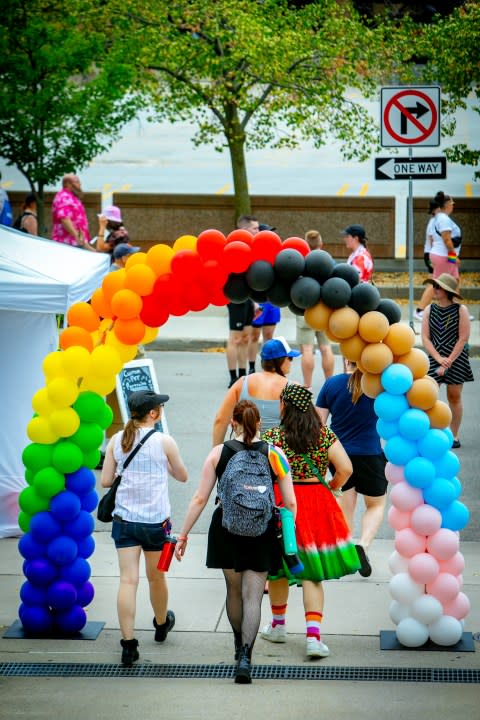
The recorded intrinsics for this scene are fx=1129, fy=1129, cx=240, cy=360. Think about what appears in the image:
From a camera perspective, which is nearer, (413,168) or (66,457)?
(66,457)

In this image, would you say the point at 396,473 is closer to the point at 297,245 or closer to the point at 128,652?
the point at 297,245

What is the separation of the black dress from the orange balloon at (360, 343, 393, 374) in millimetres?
869

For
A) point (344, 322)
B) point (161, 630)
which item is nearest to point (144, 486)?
point (161, 630)

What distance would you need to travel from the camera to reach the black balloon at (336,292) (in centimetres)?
671

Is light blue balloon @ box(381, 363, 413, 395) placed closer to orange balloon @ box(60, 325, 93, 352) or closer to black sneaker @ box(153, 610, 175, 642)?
orange balloon @ box(60, 325, 93, 352)

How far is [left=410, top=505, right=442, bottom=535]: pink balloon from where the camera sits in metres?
6.74

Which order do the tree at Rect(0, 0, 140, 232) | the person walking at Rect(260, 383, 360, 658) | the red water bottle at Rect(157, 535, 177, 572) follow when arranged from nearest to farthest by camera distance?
the red water bottle at Rect(157, 535, 177, 572), the person walking at Rect(260, 383, 360, 658), the tree at Rect(0, 0, 140, 232)

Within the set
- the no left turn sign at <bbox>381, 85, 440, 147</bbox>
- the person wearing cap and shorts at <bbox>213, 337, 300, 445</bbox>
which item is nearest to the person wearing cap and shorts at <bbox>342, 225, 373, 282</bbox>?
the no left turn sign at <bbox>381, 85, 440, 147</bbox>

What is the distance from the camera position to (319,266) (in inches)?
266

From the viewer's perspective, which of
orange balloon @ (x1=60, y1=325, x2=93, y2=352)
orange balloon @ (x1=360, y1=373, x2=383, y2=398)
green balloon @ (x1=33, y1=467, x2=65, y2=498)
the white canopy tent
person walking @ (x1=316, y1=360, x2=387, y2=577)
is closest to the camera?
orange balloon @ (x1=360, y1=373, x2=383, y2=398)

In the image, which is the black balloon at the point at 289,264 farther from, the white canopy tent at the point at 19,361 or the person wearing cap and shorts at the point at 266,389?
the white canopy tent at the point at 19,361

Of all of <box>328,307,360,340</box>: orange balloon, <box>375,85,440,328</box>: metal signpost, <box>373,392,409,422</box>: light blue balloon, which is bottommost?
<box>373,392,409,422</box>: light blue balloon

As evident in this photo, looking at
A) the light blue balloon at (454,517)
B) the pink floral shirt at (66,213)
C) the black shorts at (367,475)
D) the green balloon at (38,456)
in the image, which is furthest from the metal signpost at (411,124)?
the green balloon at (38,456)

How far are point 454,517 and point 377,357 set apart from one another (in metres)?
1.08
